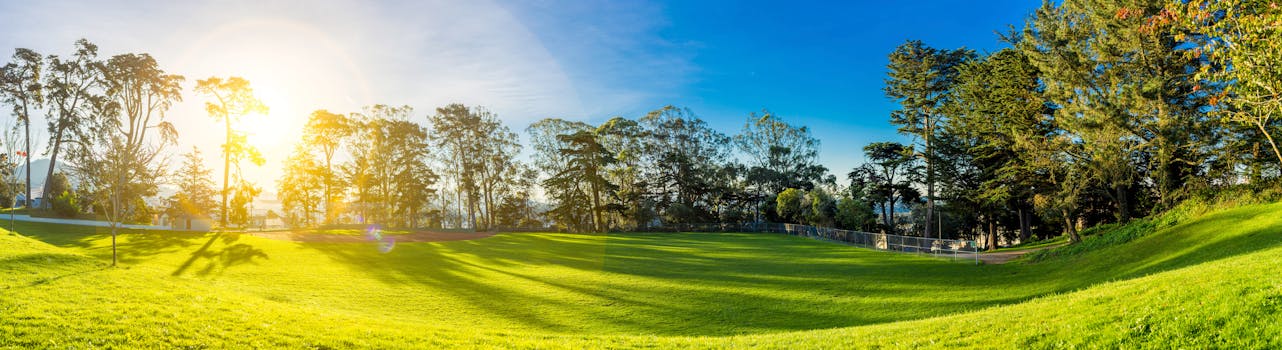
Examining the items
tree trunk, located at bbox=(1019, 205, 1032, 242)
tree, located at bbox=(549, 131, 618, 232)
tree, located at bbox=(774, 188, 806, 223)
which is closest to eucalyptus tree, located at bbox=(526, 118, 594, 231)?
tree, located at bbox=(549, 131, 618, 232)

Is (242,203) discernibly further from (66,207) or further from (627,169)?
(627,169)

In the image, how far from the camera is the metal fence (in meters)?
26.8

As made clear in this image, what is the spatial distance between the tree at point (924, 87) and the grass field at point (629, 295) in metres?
19.0

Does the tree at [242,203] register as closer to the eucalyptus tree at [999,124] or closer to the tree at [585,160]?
the tree at [585,160]

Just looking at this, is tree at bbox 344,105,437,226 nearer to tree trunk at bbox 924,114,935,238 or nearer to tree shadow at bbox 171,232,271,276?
tree shadow at bbox 171,232,271,276

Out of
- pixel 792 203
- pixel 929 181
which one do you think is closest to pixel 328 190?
pixel 792 203

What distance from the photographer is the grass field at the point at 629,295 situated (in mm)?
7844

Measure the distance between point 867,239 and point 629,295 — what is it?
71.0 ft

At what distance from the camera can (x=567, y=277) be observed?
2119 cm

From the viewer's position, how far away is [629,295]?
57.6ft

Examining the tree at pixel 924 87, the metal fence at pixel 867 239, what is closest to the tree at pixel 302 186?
the metal fence at pixel 867 239

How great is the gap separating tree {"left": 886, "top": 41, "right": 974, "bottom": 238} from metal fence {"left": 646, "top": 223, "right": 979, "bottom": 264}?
1015cm

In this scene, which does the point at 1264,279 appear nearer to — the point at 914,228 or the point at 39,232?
the point at 39,232

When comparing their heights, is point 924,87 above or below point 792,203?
above
